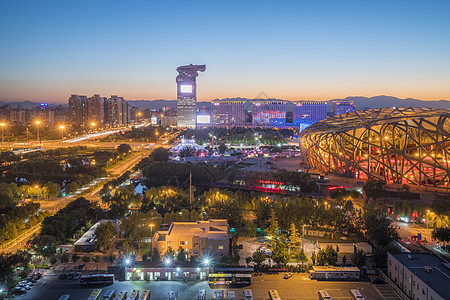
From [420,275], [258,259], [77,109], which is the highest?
[77,109]

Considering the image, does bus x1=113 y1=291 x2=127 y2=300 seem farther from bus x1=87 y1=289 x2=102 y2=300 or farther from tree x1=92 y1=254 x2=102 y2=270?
tree x1=92 y1=254 x2=102 y2=270

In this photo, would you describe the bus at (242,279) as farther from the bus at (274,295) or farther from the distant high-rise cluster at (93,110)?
the distant high-rise cluster at (93,110)

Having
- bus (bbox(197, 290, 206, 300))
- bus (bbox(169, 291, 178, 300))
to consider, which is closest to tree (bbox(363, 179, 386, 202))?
bus (bbox(197, 290, 206, 300))

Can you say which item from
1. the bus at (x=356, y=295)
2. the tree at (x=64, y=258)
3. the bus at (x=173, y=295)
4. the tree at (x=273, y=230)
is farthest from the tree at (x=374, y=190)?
the tree at (x=64, y=258)

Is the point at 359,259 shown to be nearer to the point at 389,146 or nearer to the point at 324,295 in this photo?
the point at 324,295

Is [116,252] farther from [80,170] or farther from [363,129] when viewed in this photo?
[80,170]

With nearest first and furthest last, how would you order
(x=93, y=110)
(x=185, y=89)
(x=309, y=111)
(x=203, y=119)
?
(x=93, y=110)
(x=309, y=111)
(x=185, y=89)
(x=203, y=119)

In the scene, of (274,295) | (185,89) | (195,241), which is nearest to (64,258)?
(195,241)
